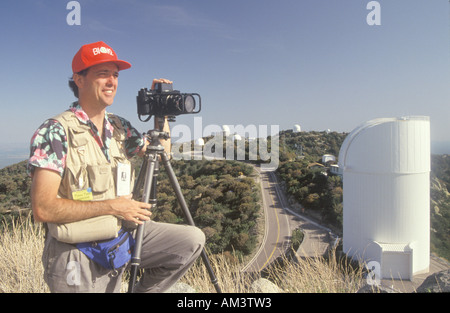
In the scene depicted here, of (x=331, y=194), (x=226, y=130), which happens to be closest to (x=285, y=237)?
(x=331, y=194)

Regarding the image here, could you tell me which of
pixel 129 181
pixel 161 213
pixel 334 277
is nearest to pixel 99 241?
pixel 129 181

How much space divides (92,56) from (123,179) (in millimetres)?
701

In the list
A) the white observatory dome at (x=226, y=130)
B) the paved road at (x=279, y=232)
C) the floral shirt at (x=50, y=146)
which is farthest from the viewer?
the white observatory dome at (x=226, y=130)

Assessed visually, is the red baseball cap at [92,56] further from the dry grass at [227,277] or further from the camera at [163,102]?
the dry grass at [227,277]

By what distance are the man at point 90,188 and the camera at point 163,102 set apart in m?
0.20

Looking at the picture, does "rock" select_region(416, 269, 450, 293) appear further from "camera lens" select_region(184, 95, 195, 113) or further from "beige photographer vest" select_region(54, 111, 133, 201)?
"beige photographer vest" select_region(54, 111, 133, 201)

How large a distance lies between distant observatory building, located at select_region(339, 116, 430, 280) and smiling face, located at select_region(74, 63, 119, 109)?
1009cm

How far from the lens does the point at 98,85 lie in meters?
1.63

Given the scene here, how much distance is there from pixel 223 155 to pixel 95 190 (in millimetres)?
27465

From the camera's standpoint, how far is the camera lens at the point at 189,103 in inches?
74.5

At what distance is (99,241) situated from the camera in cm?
156

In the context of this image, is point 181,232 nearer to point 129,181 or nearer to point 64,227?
point 129,181

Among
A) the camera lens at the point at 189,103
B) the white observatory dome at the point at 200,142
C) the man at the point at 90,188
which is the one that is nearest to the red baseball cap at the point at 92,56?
the man at the point at 90,188

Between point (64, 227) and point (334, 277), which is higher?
point (64, 227)
